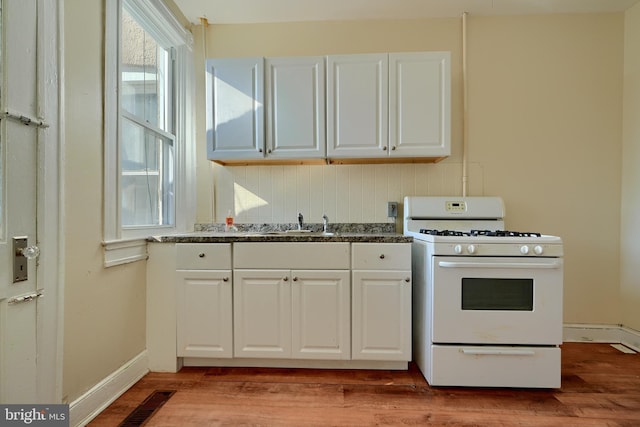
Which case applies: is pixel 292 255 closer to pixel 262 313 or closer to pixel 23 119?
pixel 262 313

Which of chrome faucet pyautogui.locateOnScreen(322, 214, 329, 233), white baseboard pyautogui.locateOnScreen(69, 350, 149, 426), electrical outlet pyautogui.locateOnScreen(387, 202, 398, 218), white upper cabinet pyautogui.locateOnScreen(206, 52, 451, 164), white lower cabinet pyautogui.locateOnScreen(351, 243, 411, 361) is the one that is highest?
white upper cabinet pyautogui.locateOnScreen(206, 52, 451, 164)

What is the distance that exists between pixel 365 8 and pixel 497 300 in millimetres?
2208

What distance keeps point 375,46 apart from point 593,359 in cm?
273

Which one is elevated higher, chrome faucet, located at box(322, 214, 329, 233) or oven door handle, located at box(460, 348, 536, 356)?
chrome faucet, located at box(322, 214, 329, 233)

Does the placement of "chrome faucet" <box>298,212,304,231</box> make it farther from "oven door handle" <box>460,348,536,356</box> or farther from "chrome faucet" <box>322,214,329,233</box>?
"oven door handle" <box>460,348,536,356</box>

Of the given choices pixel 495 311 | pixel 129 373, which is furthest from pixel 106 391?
pixel 495 311

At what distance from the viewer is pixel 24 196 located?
45.1 inches

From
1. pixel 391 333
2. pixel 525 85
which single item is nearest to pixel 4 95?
pixel 391 333

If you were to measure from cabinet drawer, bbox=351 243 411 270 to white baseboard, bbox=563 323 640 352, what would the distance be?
A: 1601 mm

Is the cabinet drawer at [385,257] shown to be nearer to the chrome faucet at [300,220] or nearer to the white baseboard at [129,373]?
the chrome faucet at [300,220]

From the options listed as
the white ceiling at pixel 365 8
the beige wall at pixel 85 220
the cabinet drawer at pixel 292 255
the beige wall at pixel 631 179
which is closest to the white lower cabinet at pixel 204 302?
the cabinet drawer at pixel 292 255

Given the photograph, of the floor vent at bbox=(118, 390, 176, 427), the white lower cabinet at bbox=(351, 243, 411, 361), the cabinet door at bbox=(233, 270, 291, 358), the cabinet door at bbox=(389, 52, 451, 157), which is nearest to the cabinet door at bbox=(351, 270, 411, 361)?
the white lower cabinet at bbox=(351, 243, 411, 361)

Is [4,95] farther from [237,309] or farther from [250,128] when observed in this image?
[237,309]

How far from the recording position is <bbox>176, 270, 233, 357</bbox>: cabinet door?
1891 mm
